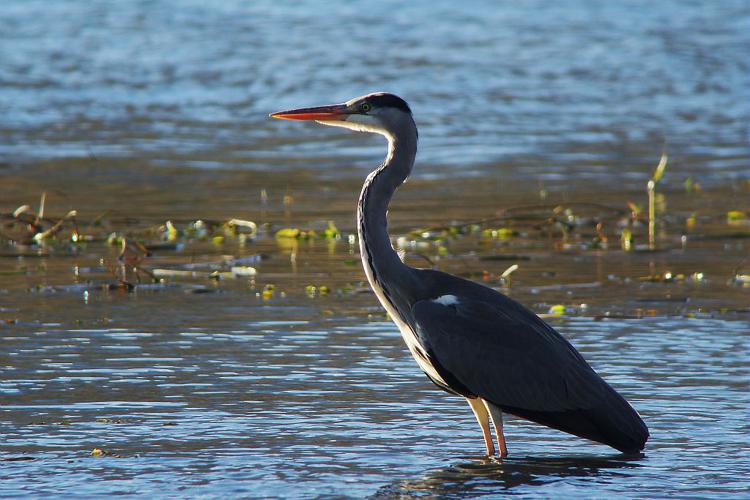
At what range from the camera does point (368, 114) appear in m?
7.86

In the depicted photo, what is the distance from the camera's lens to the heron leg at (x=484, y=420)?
23.7ft

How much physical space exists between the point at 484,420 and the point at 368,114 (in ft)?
5.77

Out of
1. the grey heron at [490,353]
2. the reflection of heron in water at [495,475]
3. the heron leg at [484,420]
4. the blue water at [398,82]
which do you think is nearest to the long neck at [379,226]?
the grey heron at [490,353]

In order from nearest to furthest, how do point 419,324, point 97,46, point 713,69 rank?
point 419,324 → point 713,69 → point 97,46

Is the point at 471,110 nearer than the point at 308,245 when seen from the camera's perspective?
No

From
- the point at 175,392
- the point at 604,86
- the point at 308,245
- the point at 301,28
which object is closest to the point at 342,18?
the point at 301,28

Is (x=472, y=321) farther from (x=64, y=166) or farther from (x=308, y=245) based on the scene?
(x=64, y=166)

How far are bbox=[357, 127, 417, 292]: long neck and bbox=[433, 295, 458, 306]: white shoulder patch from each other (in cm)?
23

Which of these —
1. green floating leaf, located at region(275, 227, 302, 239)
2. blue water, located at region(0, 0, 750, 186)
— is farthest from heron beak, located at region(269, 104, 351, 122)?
blue water, located at region(0, 0, 750, 186)

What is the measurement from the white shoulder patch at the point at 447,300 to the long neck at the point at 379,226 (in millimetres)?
232

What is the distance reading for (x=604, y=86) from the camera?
31.1 meters

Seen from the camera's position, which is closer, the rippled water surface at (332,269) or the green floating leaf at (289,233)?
the rippled water surface at (332,269)

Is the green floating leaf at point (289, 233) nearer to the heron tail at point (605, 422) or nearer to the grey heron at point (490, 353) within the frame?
→ the grey heron at point (490, 353)

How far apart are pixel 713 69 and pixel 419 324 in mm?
27393
